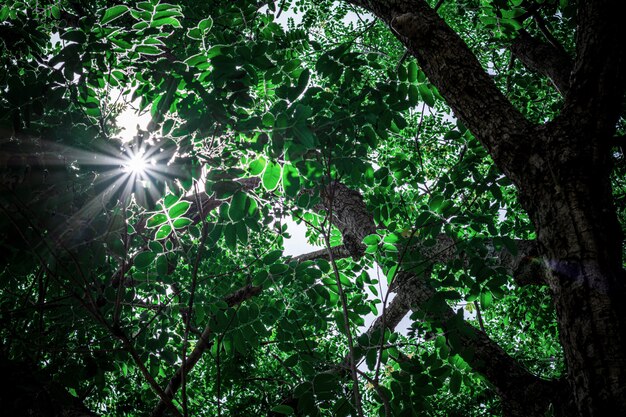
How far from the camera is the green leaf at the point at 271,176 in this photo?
2043mm

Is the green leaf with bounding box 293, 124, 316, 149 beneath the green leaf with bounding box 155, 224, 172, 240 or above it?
above

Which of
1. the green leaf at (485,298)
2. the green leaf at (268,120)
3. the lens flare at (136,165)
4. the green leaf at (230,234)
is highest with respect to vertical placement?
the green leaf at (268,120)

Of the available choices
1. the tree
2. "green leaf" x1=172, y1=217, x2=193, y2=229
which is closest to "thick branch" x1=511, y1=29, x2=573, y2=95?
the tree

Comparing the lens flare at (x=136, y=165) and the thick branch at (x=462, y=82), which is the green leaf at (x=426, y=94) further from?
the lens flare at (x=136, y=165)

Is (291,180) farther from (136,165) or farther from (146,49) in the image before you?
(146,49)

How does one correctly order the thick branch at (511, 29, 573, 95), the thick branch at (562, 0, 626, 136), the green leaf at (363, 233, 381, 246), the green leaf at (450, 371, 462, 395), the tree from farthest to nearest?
the thick branch at (511, 29, 573, 95)
the green leaf at (363, 233, 381, 246)
the green leaf at (450, 371, 462, 395)
the thick branch at (562, 0, 626, 136)
the tree

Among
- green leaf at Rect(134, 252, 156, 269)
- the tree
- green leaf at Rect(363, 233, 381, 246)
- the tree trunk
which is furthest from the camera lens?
green leaf at Rect(363, 233, 381, 246)

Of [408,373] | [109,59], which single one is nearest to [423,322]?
[408,373]

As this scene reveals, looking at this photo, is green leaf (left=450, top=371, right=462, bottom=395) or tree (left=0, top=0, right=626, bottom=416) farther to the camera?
green leaf (left=450, top=371, right=462, bottom=395)

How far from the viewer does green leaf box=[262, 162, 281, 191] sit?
6.70ft

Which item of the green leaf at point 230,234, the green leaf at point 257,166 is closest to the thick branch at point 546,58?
the green leaf at point 257,166

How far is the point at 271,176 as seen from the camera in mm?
2059

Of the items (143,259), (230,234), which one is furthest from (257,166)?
(143,259)

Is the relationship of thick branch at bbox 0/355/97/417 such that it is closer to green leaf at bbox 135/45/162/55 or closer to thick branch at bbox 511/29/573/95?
green leaf at bbox 135/45/162/55
